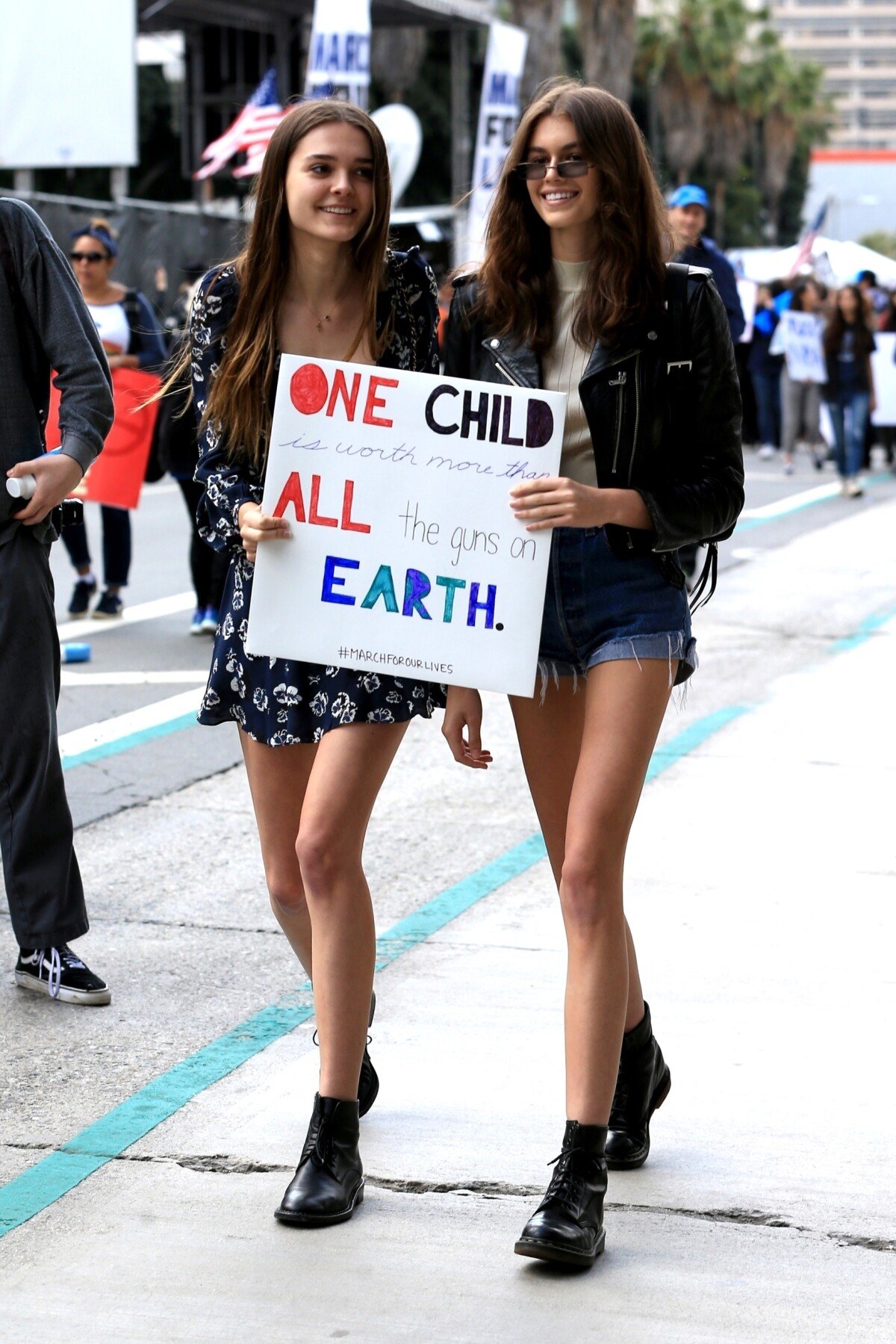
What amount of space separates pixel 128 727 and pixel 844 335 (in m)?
12.2

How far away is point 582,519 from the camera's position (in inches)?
127

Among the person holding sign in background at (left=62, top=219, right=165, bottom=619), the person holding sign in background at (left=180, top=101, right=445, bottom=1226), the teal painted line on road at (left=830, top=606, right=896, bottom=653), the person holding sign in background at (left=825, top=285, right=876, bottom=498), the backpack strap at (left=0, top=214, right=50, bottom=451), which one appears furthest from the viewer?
the person holding sign in background at (left=825, top=285, right=876, bottom=498)

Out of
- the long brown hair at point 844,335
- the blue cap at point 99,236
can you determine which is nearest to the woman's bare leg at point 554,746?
the blue cap at point 99,236

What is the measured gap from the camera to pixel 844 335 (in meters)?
18.3

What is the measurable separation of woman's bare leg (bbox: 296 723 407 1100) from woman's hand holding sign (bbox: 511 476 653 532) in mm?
505

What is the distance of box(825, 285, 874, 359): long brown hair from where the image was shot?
18297 mm

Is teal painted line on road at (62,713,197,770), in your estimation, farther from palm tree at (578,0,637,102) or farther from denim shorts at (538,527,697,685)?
palm tree at (578,0,637,102)

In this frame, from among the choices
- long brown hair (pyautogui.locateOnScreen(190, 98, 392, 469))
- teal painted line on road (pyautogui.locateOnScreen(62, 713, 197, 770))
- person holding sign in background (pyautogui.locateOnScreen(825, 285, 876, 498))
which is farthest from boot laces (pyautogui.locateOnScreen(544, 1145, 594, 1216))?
person holding sign in background (pyautogui.locateOnScreen(825, 285, 876, 498))

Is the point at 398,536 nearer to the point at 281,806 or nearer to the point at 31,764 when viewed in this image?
the point at 281,806

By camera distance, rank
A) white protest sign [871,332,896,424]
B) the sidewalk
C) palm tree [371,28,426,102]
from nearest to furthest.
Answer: the sidewalk, white protest sign [871,332,896,424], palm tree [371,28,426,102]

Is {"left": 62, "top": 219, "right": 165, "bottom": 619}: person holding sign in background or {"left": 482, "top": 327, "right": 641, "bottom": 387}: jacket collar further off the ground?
{"left": 482, "top": 327, "right": 641, "bottom": 387}: jacket collar

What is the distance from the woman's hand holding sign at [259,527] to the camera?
11.2ft

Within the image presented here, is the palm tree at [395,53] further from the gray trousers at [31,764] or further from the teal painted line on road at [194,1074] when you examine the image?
the gray trousers at [31,764]

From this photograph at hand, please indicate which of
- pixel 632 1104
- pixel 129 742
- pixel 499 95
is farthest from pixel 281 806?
pixel 499 95
